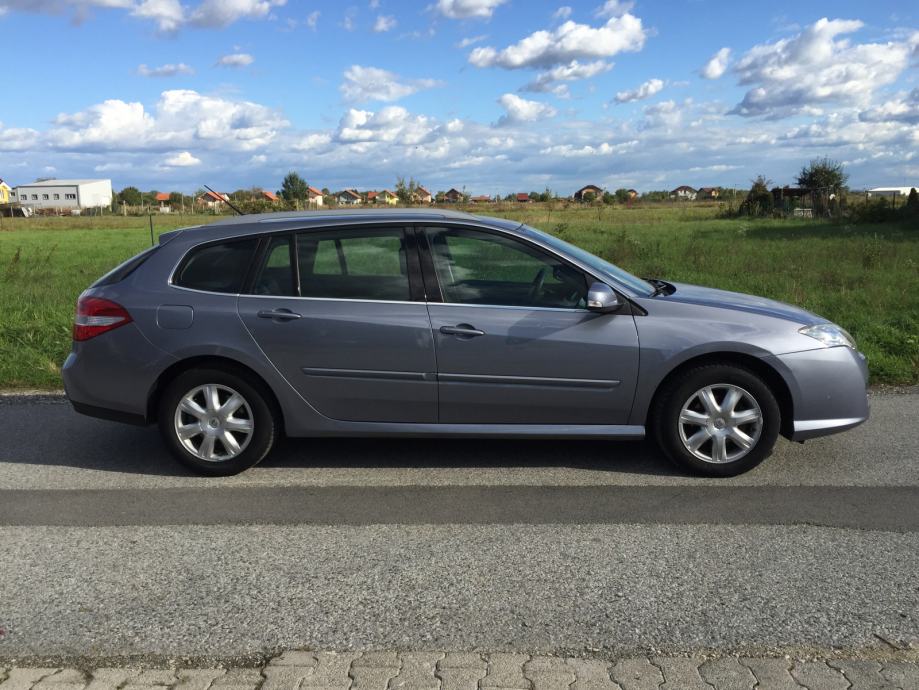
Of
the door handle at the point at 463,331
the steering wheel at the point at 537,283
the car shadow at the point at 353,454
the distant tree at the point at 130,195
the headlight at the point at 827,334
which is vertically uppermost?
the distant tree at the point at 130,195

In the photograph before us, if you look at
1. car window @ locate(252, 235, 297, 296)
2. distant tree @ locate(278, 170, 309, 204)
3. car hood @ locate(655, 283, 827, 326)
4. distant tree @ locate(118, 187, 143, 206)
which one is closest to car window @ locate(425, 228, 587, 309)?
car hood @ locate(655, 283, 827, 326)

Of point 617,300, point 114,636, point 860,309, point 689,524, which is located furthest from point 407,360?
point 860,309

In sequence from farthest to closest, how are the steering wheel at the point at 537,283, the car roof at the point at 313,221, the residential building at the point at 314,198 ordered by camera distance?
the residential building at the point at 314,198 < the car roof at the point at 313,221 < the steering wheel at the point at 537,283

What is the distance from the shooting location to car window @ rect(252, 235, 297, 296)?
16.9 feet

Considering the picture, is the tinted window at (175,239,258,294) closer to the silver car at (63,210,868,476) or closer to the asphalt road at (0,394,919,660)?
the silver car at (63,210,868,476)

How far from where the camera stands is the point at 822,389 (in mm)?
4949

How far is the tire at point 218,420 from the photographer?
200 inches

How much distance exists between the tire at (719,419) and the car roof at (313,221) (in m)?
1.52

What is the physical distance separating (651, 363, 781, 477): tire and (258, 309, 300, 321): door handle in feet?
7.62

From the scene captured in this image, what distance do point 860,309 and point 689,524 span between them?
7.81m

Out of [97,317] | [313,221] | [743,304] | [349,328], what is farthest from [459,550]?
[97,317]

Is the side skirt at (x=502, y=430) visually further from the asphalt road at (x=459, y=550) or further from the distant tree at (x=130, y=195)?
the distant tree at (x=130, y=195)

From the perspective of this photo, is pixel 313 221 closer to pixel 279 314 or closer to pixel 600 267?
pixel 279 314

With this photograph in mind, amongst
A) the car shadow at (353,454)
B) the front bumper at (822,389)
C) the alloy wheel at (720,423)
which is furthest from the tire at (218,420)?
the front bumper at (822,389)
